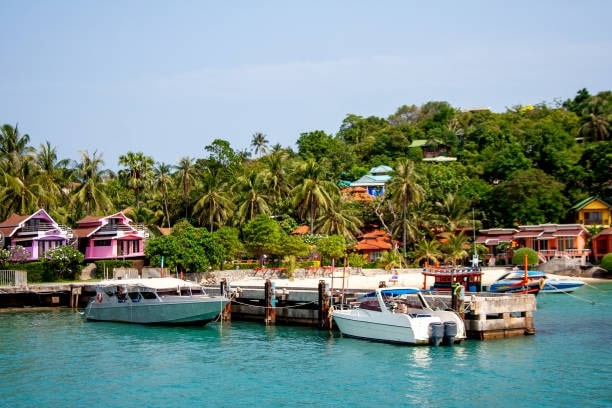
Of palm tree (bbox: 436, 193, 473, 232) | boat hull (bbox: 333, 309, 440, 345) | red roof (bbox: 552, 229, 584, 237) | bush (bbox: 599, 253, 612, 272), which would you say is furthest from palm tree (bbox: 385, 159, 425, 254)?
boat hull (bbox: 333, 309, 440, 345)

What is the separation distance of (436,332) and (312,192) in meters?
49.0

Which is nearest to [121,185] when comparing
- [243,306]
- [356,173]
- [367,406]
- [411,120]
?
[356,173]

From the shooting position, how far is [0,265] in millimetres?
65938

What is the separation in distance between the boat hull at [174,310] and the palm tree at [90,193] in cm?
4109

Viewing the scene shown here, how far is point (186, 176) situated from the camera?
310 feet

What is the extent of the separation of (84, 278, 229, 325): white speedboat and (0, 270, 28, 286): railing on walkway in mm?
12916

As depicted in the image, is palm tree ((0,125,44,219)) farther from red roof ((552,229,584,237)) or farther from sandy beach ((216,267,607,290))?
red roof ((552,229,584,237))

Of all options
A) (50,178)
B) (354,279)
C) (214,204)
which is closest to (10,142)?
(50,178)

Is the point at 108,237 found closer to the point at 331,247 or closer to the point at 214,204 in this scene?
the point at 214,204

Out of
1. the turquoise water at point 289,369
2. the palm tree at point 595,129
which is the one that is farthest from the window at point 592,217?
the turquoise water at point 289,369

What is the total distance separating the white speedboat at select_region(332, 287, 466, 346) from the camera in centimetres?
3678

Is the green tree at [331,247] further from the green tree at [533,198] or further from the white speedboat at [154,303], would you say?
the green tree at [533,198]

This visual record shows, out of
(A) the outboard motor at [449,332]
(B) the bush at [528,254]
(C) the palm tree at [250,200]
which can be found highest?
(C) the palm tree at [250,200]

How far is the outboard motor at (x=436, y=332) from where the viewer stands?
3638 cm
